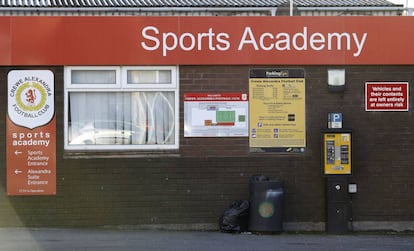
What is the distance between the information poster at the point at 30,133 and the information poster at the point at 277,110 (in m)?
3.28

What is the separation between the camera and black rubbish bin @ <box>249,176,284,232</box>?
941 cm

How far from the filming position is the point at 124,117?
391 inches

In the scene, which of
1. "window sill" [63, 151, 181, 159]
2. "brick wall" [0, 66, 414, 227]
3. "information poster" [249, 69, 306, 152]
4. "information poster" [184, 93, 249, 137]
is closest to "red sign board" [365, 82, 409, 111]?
"brick wall" [0, 66, 414, 227]

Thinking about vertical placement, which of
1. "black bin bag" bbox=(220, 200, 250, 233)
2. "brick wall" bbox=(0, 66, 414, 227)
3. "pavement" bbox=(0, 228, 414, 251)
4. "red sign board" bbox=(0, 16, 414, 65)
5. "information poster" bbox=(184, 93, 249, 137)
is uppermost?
"red sign board" bbox=(0, 16, 414, 65)

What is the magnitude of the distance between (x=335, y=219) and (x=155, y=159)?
309 centimetres

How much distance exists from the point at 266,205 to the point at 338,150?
1464 mm

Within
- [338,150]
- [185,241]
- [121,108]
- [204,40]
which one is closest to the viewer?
[185,241]

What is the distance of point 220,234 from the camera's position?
9.43 m

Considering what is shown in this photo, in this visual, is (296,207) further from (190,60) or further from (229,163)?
(190,60)

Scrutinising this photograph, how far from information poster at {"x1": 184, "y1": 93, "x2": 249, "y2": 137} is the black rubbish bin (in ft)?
3.10

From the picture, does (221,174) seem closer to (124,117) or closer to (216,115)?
(216,115)

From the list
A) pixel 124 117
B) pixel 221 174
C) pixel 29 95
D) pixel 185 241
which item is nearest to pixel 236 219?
pixel 221 174

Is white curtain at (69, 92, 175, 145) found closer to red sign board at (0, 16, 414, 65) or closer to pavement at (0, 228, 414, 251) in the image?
red sign board at (0, 16, 414, 65)

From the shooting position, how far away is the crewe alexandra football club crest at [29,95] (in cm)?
961
